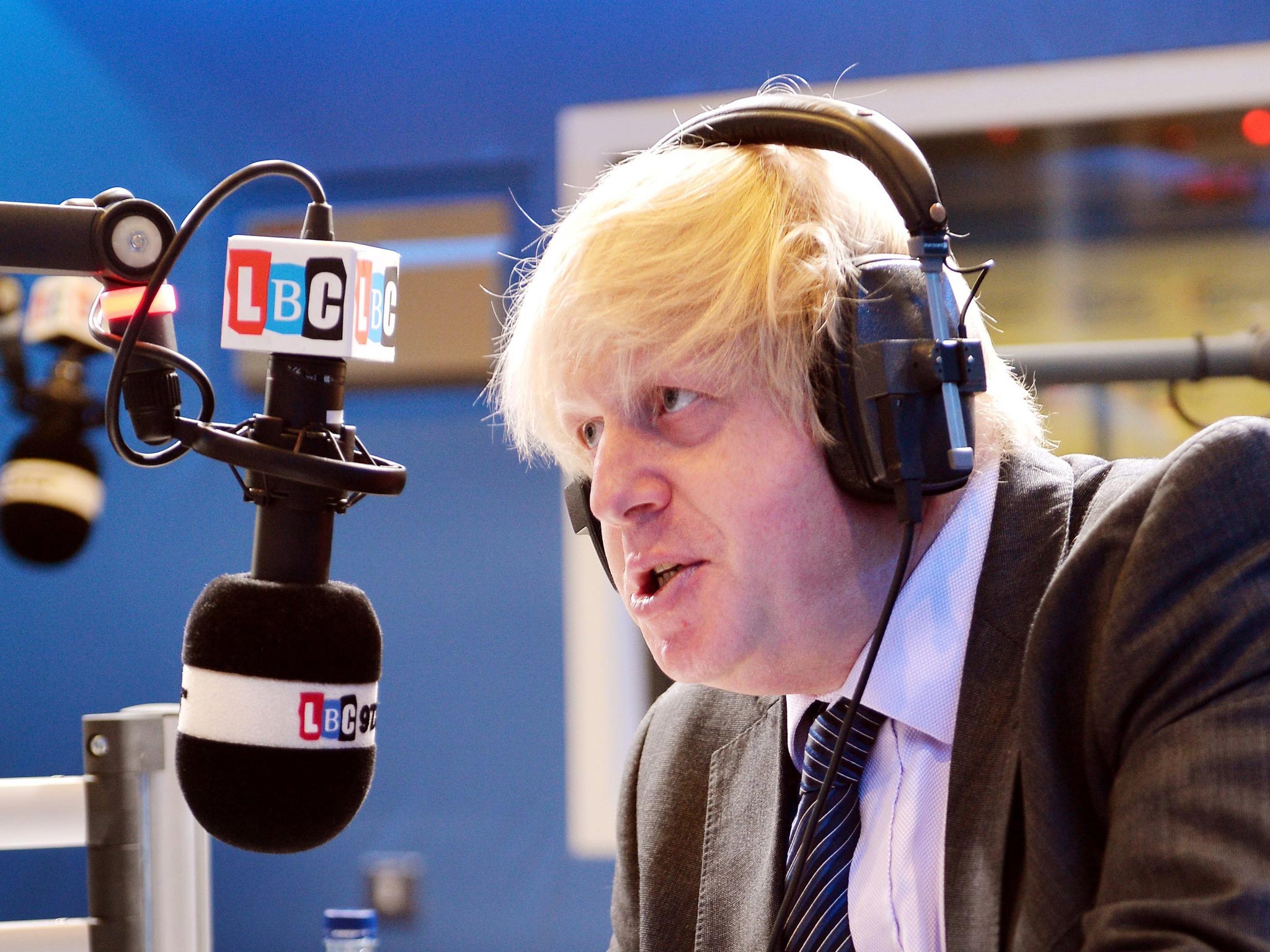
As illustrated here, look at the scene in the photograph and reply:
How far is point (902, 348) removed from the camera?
2.57 feet

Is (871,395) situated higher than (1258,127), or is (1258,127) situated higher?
(1258,127)

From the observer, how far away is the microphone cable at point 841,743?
782mm

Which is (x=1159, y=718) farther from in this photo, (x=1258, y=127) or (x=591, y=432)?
(x=1258, y=127)

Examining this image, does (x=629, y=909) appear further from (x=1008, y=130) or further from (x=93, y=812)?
(x=1008, y=130)

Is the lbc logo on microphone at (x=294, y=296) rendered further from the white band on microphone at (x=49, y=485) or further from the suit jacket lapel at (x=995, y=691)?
the white band on microphone at (x=49, y=485)

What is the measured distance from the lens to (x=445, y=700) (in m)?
2.50

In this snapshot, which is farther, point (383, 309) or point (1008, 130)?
point (1008, 130)

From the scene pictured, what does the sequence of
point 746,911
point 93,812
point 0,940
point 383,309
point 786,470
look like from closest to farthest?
point 383,309, point 786,470, point 746,911, point 0,940, point 93,812

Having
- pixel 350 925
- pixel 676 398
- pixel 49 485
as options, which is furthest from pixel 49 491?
pixel 676 398

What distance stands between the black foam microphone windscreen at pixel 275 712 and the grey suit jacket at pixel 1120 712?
0.36m

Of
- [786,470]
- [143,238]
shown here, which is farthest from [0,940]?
[786,470]

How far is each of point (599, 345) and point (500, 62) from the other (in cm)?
177

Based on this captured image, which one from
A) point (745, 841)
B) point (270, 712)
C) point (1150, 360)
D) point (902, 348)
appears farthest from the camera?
point (1150, 360)

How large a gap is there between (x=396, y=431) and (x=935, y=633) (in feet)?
5.96
